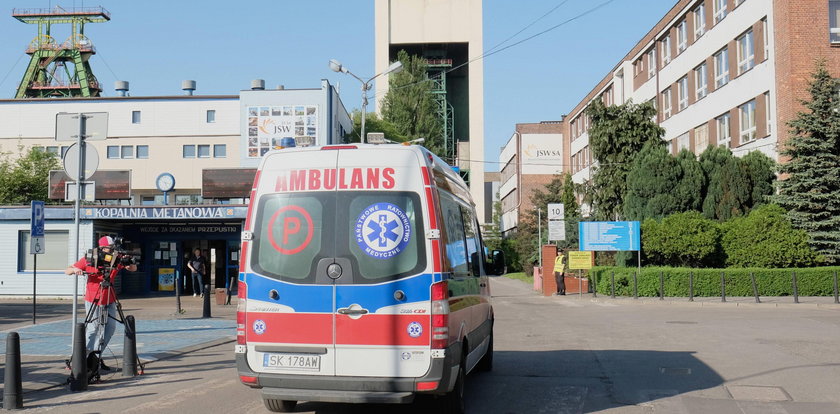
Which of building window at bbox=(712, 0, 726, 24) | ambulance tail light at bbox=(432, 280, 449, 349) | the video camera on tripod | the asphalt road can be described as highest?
building window at bbox=(712, 0, 726, 24)

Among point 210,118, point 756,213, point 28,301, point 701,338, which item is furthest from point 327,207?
point 210,118

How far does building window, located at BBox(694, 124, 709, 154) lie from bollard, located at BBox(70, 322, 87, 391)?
111ft

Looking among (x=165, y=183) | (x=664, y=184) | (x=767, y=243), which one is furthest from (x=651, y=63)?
(x=165, y=183)

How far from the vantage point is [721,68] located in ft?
118

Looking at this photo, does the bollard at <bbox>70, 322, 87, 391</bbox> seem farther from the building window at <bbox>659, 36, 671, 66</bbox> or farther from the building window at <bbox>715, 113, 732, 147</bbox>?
the building window at <bbox>659, 36, 671, 66</bbox>

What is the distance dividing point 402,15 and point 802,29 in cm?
5019

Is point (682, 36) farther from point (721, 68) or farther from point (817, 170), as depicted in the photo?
point (817, 170)

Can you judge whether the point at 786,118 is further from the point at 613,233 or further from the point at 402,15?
the point at 402,15

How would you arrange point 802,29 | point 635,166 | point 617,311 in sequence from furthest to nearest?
point 635,166 → point 802,29 → point 617,311

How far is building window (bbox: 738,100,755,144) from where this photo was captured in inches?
1280

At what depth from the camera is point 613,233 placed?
2938cm

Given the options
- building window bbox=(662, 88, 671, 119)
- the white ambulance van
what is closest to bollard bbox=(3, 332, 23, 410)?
the white ambulance van

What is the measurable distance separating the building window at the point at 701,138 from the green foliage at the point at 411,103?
118 feet

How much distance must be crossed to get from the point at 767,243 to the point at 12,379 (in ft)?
79.8
